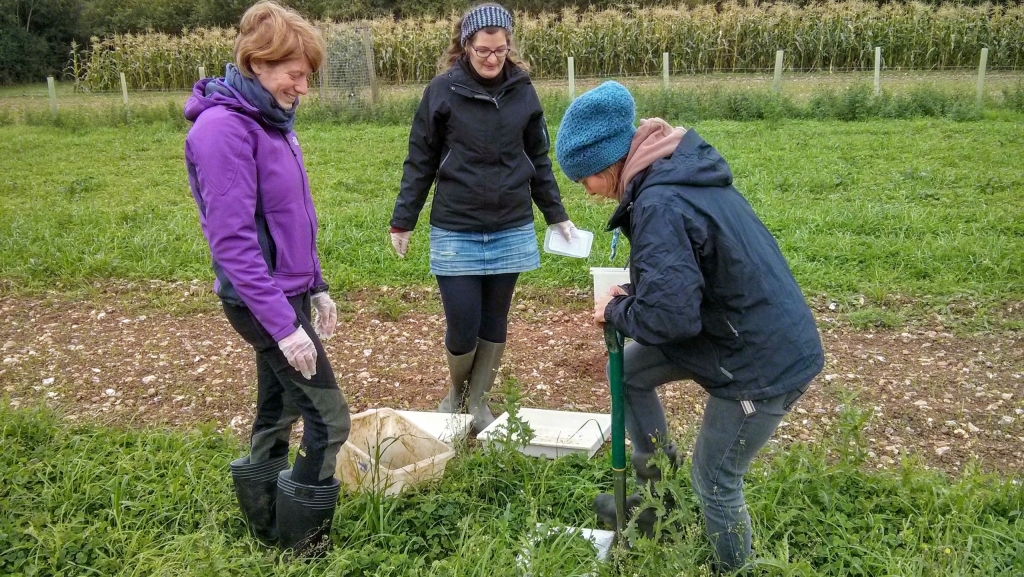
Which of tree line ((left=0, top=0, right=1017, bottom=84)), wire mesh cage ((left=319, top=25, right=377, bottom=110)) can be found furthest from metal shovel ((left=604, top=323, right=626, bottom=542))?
tree line ((left=0, top=0, right=1017, bottom=84))

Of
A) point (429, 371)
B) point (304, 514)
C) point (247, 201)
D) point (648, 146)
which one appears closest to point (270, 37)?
point (247, 201)

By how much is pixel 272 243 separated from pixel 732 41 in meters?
22.4

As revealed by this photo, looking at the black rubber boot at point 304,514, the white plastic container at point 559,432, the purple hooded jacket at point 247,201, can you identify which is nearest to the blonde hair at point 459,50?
the purple hooded jacket at point 247,201

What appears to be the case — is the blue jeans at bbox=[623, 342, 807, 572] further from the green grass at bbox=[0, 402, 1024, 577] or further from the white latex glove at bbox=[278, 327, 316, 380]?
the white latex glove at bbox=[278, 327, 316, 380]

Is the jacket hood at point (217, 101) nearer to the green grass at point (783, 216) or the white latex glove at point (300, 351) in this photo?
the white latex glove at point (300, 351)

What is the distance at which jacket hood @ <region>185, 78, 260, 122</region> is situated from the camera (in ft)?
8.50

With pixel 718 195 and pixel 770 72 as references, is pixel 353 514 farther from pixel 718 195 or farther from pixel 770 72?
pixel 770 72

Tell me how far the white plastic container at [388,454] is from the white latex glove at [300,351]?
30.6 inches

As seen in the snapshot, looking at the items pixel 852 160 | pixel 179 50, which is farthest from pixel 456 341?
pixel 179 50

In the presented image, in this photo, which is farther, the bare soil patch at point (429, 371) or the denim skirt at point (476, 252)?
the bare soil patch at point (429, 371)

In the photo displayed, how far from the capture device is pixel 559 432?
3877 mm

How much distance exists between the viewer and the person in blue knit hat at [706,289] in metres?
2.32

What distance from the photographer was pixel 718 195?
2.41m

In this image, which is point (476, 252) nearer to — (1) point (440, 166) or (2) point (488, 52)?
(1) point (440, 166)
